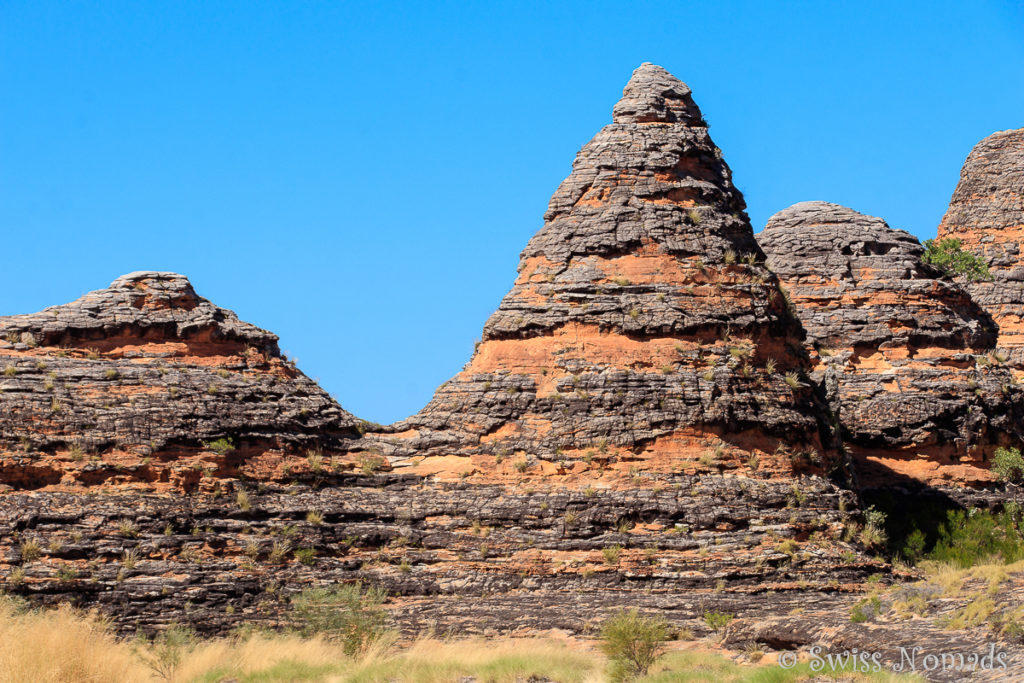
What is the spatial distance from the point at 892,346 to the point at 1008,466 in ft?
14.0

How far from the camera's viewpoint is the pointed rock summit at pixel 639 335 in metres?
29.8

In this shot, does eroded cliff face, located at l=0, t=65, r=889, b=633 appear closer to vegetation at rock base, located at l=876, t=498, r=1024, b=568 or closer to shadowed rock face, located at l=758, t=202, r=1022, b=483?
vegetation at rock base, located at l=876, t=498, r=1024, b=568

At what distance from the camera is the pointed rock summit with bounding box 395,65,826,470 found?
29.8m

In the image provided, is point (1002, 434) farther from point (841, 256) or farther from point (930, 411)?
point (841, 256)

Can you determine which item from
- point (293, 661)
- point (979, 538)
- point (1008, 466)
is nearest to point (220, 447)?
point (293, 661)

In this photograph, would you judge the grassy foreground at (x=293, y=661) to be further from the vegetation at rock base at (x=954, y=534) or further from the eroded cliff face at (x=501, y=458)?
the vegetation at rock base at (x=954, y=534)

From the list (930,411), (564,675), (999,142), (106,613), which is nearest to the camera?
(564,675)

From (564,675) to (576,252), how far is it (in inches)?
417

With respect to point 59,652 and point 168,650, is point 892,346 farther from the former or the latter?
point 59,652

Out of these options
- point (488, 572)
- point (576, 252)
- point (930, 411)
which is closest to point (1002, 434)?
point (930, 411)

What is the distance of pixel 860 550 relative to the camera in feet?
96.1

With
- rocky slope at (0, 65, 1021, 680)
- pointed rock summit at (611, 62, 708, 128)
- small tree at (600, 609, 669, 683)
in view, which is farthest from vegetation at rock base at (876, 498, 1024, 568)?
pointed rock summit at (611, 62, 708, 128)

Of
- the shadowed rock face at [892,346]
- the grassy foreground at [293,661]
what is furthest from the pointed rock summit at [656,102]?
the grassy foreground at [293,661]

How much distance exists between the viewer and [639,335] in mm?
30672
